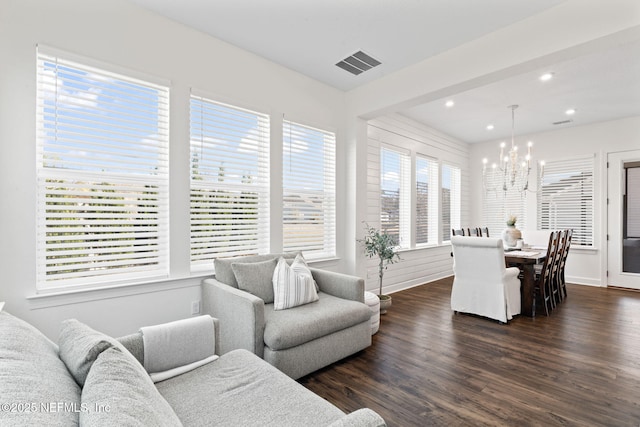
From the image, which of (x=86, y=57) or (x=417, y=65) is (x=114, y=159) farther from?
(x=417, y=65)

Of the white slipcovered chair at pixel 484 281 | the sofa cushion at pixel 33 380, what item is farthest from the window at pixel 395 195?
the sofa cushion at pixel 33 380

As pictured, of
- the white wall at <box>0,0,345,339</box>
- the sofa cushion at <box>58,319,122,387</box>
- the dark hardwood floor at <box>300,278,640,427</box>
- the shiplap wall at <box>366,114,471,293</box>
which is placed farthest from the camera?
the shiplap wall at <box>366,114,471,293</box>

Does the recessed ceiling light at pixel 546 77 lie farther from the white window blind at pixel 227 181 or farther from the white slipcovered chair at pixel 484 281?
the white window blind at pixel 227 181

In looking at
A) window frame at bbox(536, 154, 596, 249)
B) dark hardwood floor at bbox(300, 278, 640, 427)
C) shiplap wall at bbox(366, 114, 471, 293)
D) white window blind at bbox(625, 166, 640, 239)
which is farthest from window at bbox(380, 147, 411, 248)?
white window blind at bbox(625, 166, 640, 239)

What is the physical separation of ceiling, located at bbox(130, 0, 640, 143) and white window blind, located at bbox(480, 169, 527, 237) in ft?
7.42

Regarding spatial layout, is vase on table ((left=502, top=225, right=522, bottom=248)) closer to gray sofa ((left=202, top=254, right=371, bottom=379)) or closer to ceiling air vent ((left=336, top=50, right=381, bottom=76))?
gray sofa ((left=202, top=254, right=371, bottom=379))

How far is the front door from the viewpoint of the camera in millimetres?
5453

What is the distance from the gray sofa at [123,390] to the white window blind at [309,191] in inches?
86.7

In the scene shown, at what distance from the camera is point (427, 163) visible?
5.93 metres

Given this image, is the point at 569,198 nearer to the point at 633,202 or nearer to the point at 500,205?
the point at 633,202

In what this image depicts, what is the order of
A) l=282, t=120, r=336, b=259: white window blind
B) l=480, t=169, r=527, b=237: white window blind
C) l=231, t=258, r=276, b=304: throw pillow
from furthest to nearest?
l=480, t=169, r=527, b=237: white window blind, l=282, t=120, r=336, b=259: white window blind, l=231, t=258, r=276, b=304: throw pillow

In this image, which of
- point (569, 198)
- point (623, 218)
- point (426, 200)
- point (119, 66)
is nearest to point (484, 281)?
point (426, 200)

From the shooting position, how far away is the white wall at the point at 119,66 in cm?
213

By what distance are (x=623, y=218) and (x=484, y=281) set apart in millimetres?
3862
